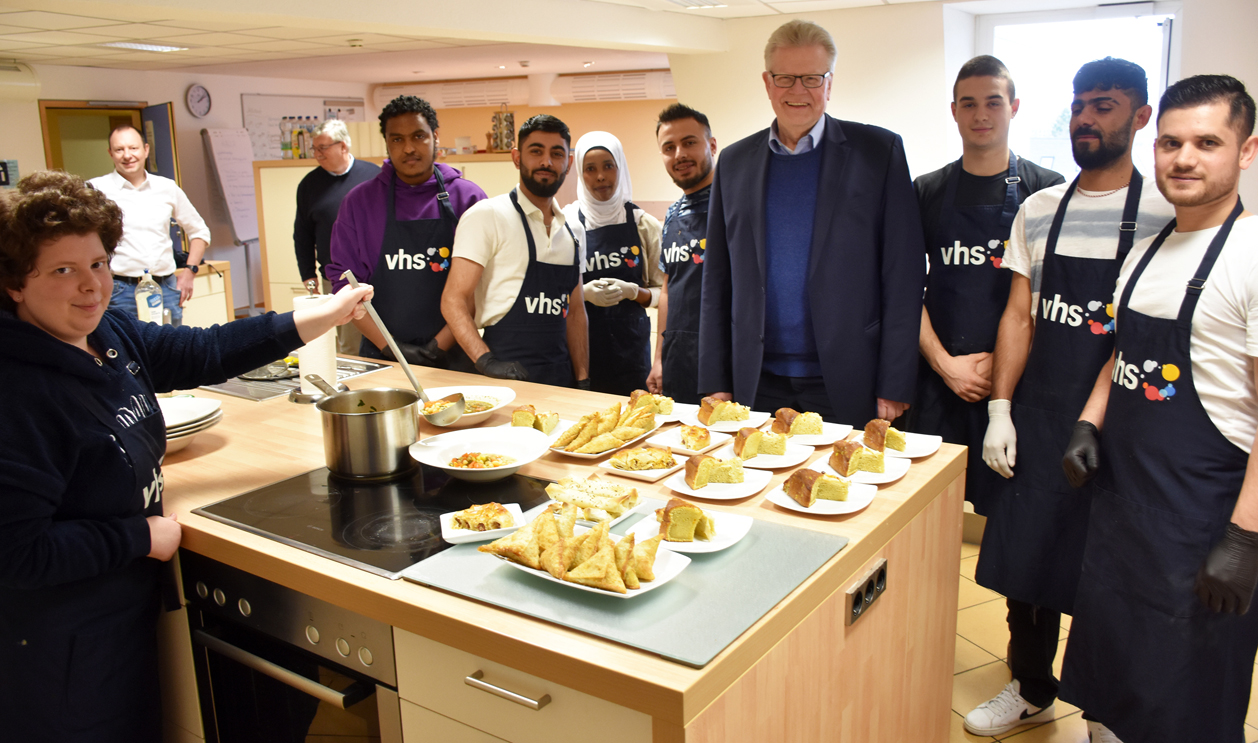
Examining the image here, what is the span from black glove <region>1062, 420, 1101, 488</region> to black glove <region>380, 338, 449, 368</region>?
2043 millimetres

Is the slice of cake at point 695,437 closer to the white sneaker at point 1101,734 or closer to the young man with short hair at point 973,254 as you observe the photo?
the young man with short hair at point 973,254

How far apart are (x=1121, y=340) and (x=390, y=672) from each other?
1.58m

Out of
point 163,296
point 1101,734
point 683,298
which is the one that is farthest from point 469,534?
point 163,296

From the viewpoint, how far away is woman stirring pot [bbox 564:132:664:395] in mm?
3529

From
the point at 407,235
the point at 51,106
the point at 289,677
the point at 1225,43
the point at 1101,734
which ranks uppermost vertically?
the point at 51,106

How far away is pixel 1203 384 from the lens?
1.71 m

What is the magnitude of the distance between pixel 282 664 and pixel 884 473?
3.77 feet

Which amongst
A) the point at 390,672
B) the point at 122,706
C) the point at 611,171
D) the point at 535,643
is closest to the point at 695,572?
the point at 535,643

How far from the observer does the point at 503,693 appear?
→ 1.21 meters

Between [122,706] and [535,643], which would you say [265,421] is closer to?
[122,706]

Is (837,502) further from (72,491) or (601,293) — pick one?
(601,293)

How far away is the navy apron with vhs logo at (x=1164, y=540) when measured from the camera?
172 cm

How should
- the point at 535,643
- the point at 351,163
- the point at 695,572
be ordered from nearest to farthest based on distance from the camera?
the point at 535,643 < the point at 695,572 < the point at 351,163

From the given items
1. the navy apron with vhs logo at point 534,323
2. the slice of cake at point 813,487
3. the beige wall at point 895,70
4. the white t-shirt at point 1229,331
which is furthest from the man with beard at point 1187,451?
the beige wall at point 895,70
